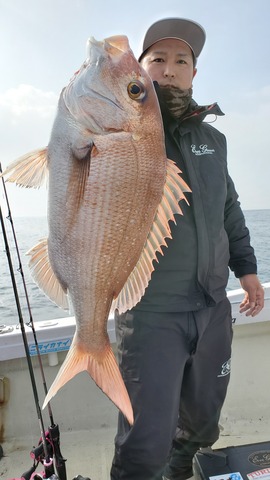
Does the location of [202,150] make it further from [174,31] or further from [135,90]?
[135,90]

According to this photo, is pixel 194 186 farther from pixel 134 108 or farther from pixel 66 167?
pixel 66 167

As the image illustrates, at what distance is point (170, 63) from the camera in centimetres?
214

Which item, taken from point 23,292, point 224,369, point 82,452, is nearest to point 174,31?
point 224,369

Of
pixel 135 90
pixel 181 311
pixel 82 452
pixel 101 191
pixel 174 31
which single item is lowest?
pixel 82 452

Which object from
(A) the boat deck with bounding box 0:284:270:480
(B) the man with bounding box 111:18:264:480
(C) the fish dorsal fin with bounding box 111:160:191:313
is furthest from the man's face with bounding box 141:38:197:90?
(A) the boat deck with bounding box 0:284:270:480

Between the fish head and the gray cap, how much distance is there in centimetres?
70

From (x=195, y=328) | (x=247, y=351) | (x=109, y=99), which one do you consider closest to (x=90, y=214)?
(x=109, y=99)

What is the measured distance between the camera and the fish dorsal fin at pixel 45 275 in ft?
5.24

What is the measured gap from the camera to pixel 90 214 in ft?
4.78

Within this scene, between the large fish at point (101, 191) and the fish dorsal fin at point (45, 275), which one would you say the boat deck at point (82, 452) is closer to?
the large fish at point (101, 191)

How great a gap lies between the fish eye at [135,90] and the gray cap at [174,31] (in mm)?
824

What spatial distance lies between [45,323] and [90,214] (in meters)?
1.98

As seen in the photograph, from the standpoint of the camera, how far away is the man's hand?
2.52 meters

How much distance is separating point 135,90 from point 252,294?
5.08ft
